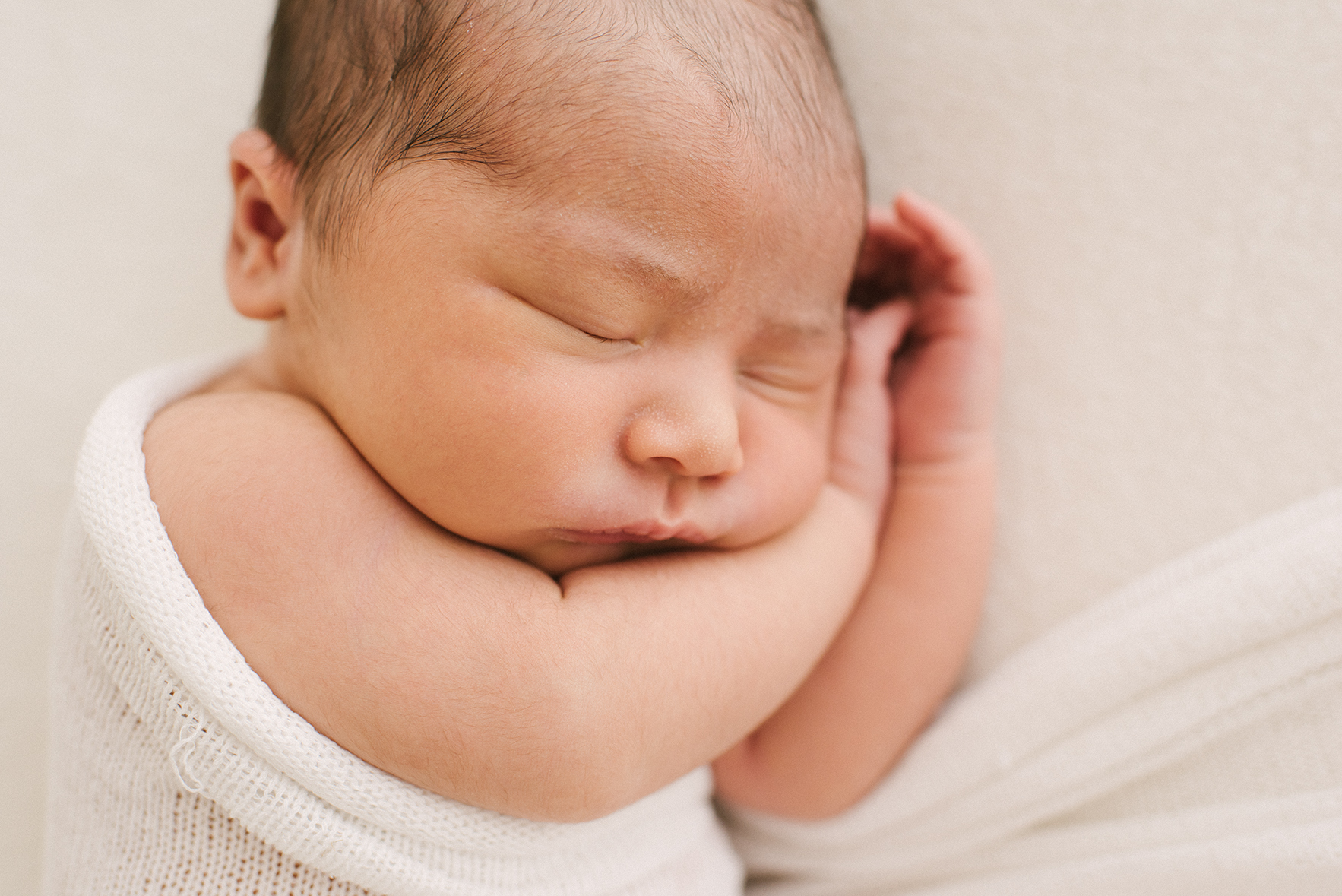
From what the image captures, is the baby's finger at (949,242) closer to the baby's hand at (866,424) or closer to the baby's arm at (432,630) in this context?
the baby's hand at (866,424)

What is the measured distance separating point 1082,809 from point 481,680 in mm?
618

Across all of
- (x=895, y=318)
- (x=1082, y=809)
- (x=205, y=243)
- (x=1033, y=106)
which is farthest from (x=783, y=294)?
(x=205, y=243)

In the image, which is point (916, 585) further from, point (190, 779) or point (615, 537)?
point (190, 779)

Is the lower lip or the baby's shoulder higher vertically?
the baby's shoulder

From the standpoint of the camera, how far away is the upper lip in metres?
0.69

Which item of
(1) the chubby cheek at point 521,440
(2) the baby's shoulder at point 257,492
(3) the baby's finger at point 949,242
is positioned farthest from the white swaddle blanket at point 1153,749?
(2) the baby's shoulder at point 257,492

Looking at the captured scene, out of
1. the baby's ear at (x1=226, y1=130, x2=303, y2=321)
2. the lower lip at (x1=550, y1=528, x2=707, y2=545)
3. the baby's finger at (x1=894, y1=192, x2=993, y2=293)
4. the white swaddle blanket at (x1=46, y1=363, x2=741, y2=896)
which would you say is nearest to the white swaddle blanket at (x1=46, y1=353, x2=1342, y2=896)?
the white swaddle blanket at (x1=46, y1=363, x2=741, y2=896)

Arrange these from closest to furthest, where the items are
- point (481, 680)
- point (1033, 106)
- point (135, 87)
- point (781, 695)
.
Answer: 1. point (481, 680)
2. point (781, 695)
3. point (1033, 106)
4. point (135, 87)

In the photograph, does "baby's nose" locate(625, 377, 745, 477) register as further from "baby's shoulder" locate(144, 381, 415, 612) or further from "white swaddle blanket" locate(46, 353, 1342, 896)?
"white swaddle blanket" locate(46, 353, 1342, 896)

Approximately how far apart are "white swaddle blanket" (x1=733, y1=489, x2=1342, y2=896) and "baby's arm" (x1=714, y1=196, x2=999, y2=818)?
5 cm

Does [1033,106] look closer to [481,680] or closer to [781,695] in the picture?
[781,695]

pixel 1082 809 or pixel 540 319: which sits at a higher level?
pixel 540 319

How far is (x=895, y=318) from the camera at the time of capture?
3.22 feet

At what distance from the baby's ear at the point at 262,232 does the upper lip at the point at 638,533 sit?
32 centimetres
